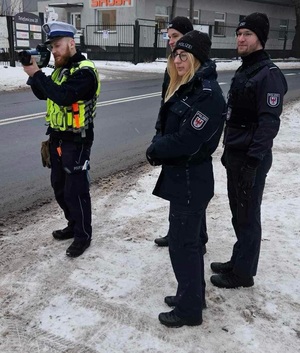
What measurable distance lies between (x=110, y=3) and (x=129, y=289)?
25.6m

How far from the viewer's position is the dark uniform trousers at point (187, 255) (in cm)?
254

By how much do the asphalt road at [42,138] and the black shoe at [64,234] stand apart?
92 cm

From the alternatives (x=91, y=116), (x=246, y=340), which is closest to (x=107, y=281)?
(x=246, y=340)

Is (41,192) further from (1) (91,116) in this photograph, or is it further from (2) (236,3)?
(2) (236,3)

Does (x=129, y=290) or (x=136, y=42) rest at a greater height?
(x=136, y=42)

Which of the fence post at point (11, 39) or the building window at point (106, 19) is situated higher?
the building window at point (106, 19)

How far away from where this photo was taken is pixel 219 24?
30375mm

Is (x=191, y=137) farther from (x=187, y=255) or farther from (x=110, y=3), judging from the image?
(x=110, y=3)

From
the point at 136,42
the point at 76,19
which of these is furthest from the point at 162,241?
the point at 76,19

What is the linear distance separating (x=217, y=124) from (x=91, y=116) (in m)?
1.43

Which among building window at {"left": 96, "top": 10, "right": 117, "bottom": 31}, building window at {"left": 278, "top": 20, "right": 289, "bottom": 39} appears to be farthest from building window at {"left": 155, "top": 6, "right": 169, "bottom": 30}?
building window at {"left": 278, "top": 20, "right": 289, "bottom": 39}

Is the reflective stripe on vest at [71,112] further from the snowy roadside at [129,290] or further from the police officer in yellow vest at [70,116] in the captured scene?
the snowy roadside at [129,290]

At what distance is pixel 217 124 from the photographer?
2402mm

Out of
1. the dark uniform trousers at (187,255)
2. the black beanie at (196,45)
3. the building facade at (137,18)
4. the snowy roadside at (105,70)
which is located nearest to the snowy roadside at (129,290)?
the dark uniform trousers at (187,255)
